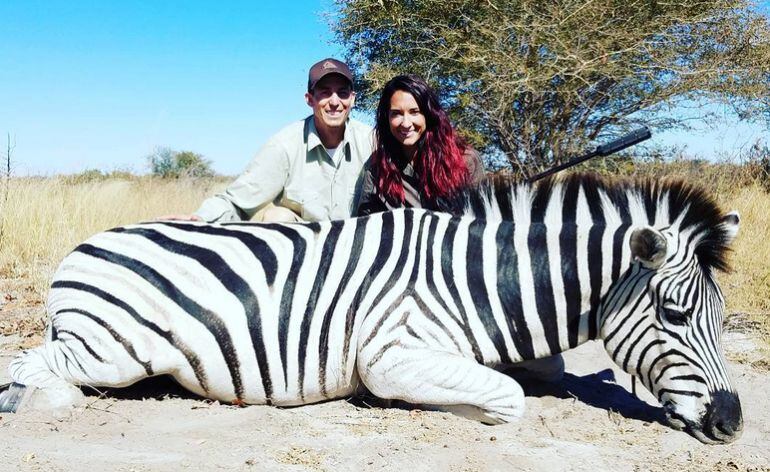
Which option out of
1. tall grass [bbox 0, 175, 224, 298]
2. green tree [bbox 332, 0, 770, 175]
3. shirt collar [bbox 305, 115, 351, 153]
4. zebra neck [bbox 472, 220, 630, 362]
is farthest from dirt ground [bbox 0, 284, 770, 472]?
green tree [bbox 332, 0, 770, 175]

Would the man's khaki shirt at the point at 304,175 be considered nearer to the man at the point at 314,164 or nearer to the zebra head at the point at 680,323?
the man at the point at 314,164

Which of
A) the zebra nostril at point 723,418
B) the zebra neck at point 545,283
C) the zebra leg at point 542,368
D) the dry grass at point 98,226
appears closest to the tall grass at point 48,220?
the dry grass at point 98,226

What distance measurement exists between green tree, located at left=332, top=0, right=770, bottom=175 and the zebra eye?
22.7 feet

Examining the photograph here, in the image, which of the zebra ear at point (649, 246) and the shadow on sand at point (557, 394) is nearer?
the zebra ear at point (649, 246)

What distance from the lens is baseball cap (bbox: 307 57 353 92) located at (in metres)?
4.32

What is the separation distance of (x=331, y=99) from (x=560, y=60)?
6.05m

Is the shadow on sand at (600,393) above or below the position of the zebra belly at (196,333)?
below

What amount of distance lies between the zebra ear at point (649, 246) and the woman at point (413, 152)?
4.76 ft

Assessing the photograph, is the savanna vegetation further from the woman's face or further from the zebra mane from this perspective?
the woman's face

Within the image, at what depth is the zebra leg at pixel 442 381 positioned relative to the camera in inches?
110

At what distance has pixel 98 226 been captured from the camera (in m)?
7.70

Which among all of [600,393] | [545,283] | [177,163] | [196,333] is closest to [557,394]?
[600,393]

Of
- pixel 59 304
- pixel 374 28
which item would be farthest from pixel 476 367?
pixel 374 28

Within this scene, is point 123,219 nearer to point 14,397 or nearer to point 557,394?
point 14,397
